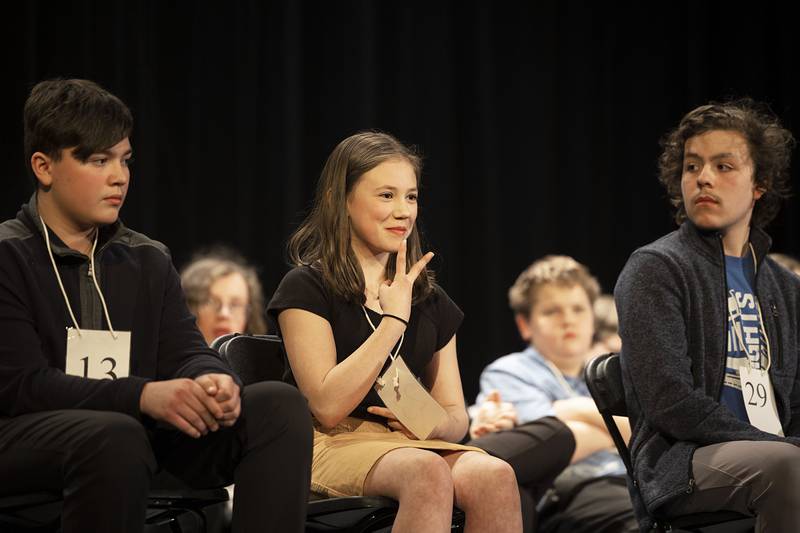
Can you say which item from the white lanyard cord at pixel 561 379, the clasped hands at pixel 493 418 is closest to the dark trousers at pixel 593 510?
the clasped hands at pixel 493 418

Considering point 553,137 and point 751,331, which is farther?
point 553,137

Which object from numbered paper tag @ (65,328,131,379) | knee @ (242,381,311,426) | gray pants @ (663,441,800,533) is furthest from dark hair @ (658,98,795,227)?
numbered paper tag @ (65,328,131,379)

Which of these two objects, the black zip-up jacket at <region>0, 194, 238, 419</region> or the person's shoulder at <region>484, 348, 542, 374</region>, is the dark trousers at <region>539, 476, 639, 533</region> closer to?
the person's shoulder at <region>484, 348, 542, 374</region>

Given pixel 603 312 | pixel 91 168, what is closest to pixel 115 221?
pixel 91 168

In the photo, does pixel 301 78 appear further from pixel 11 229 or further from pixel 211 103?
pixel 11 229

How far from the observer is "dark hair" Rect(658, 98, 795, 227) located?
9.77 ft

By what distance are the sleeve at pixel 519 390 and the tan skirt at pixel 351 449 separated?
4.63 feet

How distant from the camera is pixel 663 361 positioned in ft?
8.62

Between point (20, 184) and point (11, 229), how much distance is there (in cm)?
196

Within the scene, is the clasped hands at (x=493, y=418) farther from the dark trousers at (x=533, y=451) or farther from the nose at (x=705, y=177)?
the nose at (x=705, y=177)

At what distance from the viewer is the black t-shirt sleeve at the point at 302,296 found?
2.56 m

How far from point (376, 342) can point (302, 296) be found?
256 mm

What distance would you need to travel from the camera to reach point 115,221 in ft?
7.89

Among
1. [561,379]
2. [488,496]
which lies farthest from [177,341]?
[561,379]
